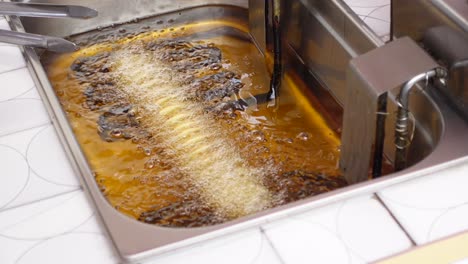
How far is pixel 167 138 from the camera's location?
48.2 inches

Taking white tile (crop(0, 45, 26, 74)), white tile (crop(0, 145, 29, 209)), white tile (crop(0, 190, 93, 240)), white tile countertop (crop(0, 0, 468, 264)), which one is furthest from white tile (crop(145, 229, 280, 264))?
white tile (crop(0, 45, 26, 74))

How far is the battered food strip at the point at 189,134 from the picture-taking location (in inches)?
42.0

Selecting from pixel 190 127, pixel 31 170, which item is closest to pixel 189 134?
pixel 190 127

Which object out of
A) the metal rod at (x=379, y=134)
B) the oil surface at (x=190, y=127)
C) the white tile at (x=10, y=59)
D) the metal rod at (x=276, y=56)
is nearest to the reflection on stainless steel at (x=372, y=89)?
the metal rod at (x=379, y=134)

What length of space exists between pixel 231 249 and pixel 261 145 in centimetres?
42

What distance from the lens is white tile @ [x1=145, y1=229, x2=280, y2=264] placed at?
2.57ft

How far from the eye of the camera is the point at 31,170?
0.93 meters

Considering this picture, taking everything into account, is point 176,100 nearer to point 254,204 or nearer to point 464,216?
point 254,204

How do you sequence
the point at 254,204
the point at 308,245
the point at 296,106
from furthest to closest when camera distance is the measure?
the point at 296,106 → the point at 254,204 → the point at 308,245

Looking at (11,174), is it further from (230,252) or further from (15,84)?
(230,252)

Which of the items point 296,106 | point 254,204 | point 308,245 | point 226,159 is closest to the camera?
point 308,245

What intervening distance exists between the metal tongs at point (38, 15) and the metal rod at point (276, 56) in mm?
344

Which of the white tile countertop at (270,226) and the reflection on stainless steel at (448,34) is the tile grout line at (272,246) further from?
the reflection on stainless steel at (448,34)

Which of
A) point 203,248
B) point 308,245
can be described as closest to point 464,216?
point 308,245
